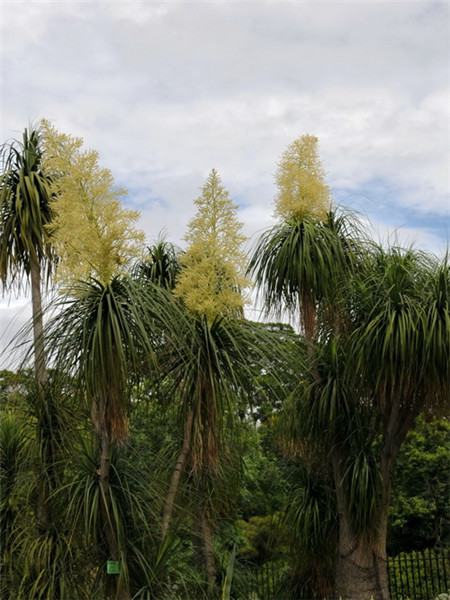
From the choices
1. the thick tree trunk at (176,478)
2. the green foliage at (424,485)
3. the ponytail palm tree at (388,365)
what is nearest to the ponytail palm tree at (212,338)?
the thick tree trunk at (176,478)

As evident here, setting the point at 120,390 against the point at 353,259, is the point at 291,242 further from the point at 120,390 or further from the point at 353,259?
the point at 120,390

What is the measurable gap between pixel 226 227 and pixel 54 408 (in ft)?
6.67

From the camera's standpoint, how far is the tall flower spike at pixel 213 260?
609cm

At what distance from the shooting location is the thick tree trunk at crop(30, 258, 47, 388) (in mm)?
5371

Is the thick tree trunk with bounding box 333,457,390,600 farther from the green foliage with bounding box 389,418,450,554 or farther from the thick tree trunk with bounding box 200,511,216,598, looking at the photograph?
the green foliage with bounding box 389,418,450,554

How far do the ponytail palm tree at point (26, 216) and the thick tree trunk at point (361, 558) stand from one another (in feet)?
13.4

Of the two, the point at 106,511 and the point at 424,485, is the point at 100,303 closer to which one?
the point at 106,511

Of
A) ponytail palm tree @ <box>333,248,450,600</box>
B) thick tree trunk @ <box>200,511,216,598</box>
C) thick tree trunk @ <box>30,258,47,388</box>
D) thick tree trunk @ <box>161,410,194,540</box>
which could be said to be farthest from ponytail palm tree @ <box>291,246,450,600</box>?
thick tree trunk @ <box>30,258,47,388</box>

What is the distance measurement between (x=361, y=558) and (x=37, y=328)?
5.03 meters

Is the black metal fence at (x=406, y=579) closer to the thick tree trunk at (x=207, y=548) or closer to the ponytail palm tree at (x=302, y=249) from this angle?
the thick tree trunk at (x=207, y=548)

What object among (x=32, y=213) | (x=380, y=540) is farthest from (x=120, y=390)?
(x=380, y=540)

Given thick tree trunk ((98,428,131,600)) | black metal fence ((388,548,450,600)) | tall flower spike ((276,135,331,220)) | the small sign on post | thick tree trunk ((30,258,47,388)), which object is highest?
tall flower spike ((276,135,331,220))

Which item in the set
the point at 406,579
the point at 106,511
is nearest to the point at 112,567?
the point at 106,511

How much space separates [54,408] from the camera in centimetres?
634
